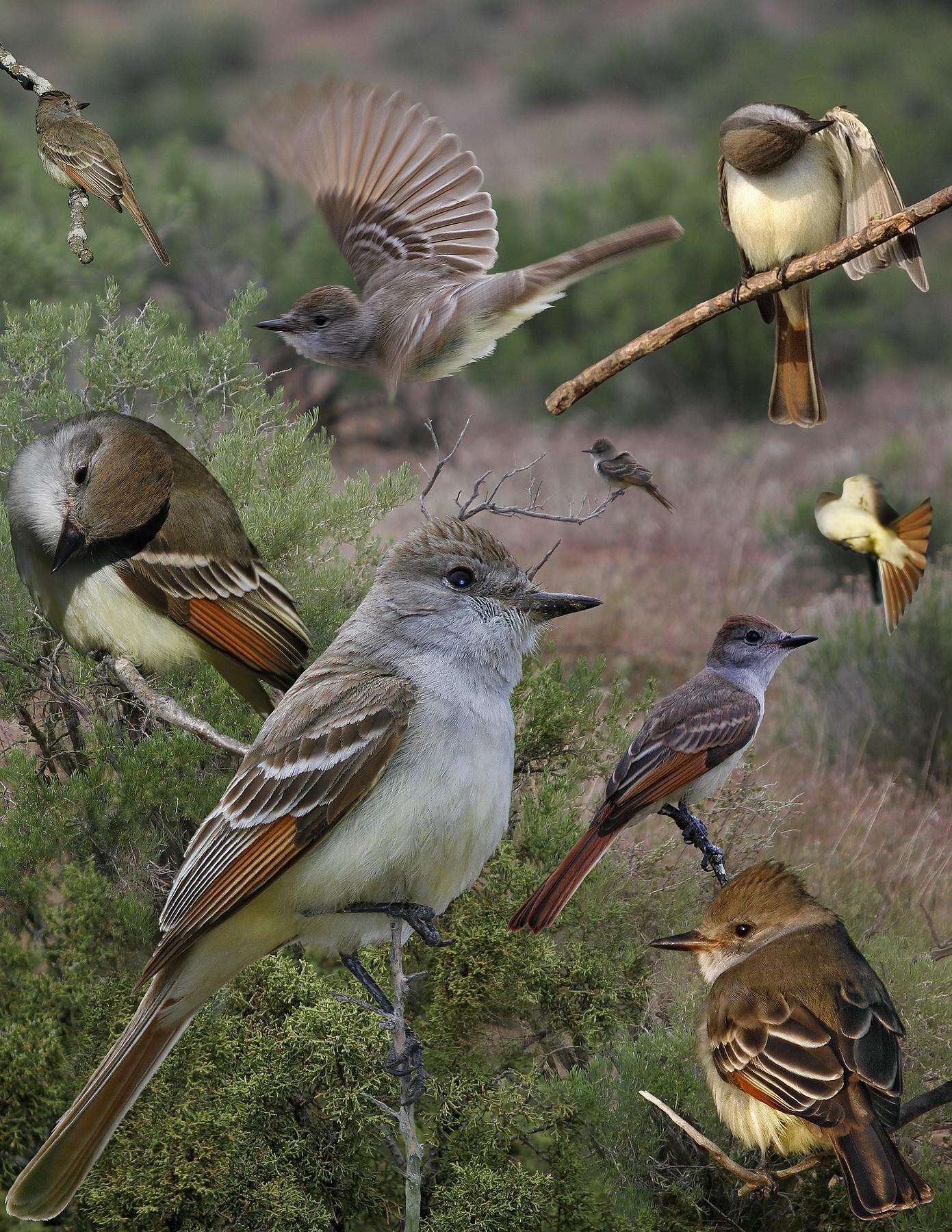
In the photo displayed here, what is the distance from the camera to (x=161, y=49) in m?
37.3

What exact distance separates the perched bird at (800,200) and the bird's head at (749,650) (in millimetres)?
500

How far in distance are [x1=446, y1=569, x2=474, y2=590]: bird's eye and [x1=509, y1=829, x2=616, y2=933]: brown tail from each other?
58cm

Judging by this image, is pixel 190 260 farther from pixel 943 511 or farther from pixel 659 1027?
pixel 659 1027

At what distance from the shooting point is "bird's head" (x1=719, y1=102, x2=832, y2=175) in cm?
278

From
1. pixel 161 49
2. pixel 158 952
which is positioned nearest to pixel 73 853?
pixel 158 952

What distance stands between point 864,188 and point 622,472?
0.79 m

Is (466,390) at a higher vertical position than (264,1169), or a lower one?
higher

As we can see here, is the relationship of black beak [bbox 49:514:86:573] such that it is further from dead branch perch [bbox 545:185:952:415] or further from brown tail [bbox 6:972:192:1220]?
dead branch perch [bbox 545:185:952:415]

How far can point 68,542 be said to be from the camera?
2.95 meters

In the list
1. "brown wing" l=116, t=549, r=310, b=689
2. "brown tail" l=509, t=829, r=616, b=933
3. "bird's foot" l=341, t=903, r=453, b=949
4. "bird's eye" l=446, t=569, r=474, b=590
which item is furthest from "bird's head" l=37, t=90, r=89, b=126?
"brown tail" l=509, t=829, r=616, b=933

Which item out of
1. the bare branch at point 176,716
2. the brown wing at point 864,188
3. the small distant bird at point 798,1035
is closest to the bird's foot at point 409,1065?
the small distant bird at point 798,1035

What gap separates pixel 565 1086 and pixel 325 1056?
70 cm

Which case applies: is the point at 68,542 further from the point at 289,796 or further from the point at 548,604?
the point at 548,604

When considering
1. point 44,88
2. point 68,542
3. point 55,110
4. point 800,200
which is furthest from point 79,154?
point 800,200
